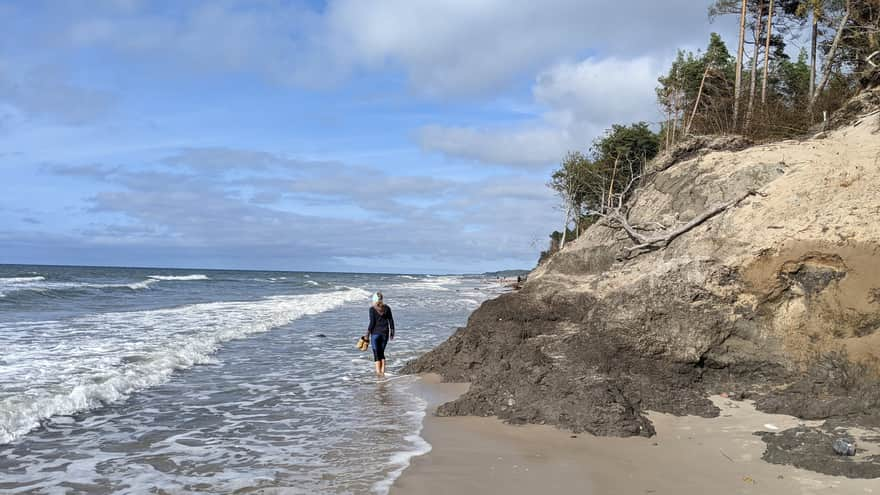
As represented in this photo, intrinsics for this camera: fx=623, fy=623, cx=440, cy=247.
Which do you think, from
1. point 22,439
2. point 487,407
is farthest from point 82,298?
point 487,407

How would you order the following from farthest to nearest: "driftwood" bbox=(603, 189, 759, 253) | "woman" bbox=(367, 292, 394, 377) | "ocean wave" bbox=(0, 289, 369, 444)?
"woman" bbox=(367, 292, 394, 377) < "driftwood" bbox=(603, 189, 759, 253) < "ocean wave" bbox=(0, 289, 369, 444)

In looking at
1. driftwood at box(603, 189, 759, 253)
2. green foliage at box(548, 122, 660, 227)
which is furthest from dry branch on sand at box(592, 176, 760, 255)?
green foliage at box(548, 122, 660, 227)

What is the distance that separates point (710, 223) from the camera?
31.2ft

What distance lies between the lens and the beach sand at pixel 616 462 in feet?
17.0

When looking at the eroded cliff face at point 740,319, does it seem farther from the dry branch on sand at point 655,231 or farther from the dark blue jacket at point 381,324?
the dark blue jacket at point 381,324

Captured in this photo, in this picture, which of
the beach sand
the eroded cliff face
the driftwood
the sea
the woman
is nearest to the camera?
the beach sand

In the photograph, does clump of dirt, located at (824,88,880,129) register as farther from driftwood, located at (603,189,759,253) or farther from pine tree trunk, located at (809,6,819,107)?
pine tree trunk, located at (809,6,819,107)

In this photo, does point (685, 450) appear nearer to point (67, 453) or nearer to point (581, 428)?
point (581, 428)

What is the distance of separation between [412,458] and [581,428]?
189 centimetres

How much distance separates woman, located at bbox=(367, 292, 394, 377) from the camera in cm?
1155

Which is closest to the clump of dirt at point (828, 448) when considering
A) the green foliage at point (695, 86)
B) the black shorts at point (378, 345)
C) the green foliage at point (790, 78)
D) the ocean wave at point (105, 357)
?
the black shorts at point (378, 345)

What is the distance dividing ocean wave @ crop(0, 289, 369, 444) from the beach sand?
206 inches

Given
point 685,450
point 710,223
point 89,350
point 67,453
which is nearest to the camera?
point 685,450

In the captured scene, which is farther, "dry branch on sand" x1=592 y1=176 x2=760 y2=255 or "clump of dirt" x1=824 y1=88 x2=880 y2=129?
"clump of dirt" x1=824 y1=88 x2=880 y2=129
